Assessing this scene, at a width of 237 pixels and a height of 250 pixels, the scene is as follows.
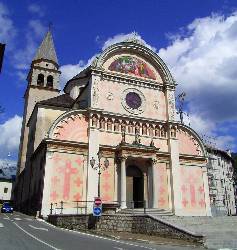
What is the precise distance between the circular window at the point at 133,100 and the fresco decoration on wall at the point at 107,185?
7.32 metres

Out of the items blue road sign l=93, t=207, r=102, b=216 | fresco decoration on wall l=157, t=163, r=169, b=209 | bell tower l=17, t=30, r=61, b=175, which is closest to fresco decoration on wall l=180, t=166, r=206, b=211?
fresco decoration on wall l=157, t=163, r=169, b=209

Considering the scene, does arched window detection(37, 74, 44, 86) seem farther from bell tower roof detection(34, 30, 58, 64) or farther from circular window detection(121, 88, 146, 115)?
circular window detection(121, 88, 146, 115)

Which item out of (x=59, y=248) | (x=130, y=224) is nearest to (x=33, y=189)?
(x=130, y=224)

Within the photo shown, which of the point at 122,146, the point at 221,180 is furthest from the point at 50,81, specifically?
the point at 221,180

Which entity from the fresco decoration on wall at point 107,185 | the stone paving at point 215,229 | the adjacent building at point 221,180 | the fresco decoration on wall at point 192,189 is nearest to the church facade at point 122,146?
the fresco decoration on wall at point 107,185

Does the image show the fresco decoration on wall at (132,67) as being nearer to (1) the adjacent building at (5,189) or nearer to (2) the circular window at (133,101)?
(2) the circular window at (133,101)

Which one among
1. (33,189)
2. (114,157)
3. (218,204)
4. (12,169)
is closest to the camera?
(114,157)

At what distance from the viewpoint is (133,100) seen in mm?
34656

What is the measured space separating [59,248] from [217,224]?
568 inches

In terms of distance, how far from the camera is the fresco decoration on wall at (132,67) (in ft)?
115

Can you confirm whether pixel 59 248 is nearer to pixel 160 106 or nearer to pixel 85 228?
pixel 85 228

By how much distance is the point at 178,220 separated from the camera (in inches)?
901

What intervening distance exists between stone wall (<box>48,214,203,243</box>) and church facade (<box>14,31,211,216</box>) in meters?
4.15

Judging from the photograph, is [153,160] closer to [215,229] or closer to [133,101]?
[133,101]
